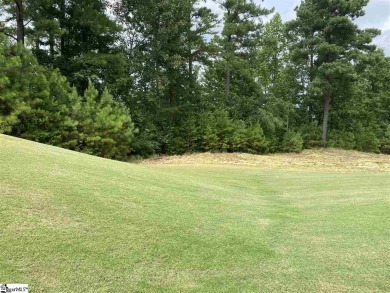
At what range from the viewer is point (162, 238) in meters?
4.05

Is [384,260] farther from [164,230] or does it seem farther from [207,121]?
[207,121]

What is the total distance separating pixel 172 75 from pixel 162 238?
17.5 m

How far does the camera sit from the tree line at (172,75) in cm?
1316

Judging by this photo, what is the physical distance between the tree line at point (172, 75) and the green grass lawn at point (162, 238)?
7174mm

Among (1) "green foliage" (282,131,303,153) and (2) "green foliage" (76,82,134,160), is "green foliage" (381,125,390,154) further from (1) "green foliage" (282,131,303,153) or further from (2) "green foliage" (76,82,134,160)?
(2) "green foliage" (76,82,134,160)

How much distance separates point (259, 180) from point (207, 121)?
9.87 metres

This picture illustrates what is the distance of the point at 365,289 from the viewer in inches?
130

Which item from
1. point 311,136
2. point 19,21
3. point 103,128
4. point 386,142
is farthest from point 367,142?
point 19,21

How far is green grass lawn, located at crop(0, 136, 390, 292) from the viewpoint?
10.5ft

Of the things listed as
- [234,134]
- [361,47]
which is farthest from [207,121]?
[361,47]

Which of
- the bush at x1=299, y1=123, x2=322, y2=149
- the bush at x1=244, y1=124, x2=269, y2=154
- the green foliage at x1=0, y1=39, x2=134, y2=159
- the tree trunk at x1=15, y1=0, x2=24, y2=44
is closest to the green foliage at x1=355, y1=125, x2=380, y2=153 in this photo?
the bush at x1=299, y1=123, x2=322, y2=149

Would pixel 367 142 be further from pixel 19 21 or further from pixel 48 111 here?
pixel 19 21

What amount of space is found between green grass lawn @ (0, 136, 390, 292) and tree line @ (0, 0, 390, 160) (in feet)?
23.5

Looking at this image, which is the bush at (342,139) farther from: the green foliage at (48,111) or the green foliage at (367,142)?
the green foliage at (48,111)
